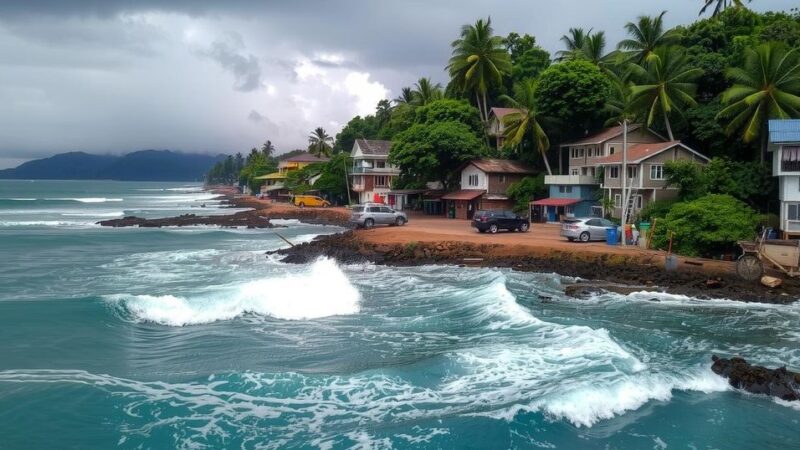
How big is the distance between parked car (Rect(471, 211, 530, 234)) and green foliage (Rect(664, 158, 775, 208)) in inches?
348

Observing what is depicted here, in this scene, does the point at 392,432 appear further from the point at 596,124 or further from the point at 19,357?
the point at 596,124

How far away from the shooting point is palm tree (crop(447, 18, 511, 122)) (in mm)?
55188

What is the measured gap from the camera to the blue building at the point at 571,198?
140 feet

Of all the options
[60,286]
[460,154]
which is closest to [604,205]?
[460,154]

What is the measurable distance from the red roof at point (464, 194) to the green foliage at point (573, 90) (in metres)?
8.32

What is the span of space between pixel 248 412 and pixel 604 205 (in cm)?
3204

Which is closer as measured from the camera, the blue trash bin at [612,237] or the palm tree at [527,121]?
the blue trash bin at [612,237]

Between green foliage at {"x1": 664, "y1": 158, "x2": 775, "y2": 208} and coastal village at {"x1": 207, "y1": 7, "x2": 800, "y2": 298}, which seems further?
green foliage at {"x1": 664, "y1": 158, "x2": 775, "y2": 208}

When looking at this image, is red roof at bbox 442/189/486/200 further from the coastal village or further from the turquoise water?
the turquoise water

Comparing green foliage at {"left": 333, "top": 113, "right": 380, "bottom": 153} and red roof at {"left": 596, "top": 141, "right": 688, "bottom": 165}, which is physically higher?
green foliage at {"left": 333, "top": 113, "right": 380, "bottom": 153}

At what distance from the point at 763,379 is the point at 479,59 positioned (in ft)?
152

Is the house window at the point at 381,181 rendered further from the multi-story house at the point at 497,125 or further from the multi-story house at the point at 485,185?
the multi-story house at the point at 485,185

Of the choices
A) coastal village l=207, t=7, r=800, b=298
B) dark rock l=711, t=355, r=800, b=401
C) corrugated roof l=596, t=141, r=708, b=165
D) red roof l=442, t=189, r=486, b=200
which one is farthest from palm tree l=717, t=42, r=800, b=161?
dark rock l=711, t=355, r=800, b=401

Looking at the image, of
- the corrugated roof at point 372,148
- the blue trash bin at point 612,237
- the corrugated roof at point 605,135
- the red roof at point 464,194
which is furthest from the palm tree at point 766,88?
the corrugated roof at point 372,148
